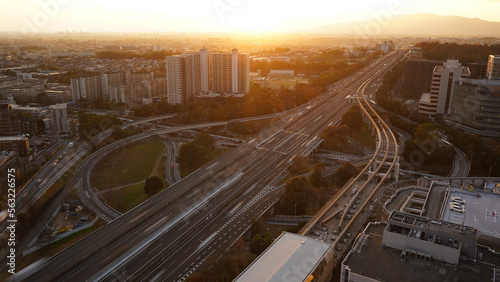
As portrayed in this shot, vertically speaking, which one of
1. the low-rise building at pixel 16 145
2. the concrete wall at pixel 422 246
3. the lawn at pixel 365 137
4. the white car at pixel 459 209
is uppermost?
the concrete wall at pixel 422 246

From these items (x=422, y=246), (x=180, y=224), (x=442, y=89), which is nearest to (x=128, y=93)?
(x=180, y=224)

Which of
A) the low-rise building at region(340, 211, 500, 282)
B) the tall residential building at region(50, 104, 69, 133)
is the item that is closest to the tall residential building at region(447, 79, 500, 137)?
the low-rise building at region(340, 211, 500, 282)

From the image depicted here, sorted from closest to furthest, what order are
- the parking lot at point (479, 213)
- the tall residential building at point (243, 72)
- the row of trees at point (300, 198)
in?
the parking lot at point (479, 213) → the row of trees at point (300, 198) → the tall residential building at point (243, 72)

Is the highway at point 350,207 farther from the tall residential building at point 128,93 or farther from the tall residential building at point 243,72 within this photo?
the tall residential building at point 128,93

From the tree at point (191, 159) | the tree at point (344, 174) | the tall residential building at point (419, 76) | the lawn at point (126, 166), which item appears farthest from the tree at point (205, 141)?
the tall residential building at point (419, 76)

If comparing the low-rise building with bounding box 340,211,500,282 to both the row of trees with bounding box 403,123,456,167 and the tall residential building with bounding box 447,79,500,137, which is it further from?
the tall residential building with bounding box 447,79,500,137

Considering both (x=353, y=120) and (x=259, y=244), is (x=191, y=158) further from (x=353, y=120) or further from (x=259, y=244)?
(x=353, y=120)
